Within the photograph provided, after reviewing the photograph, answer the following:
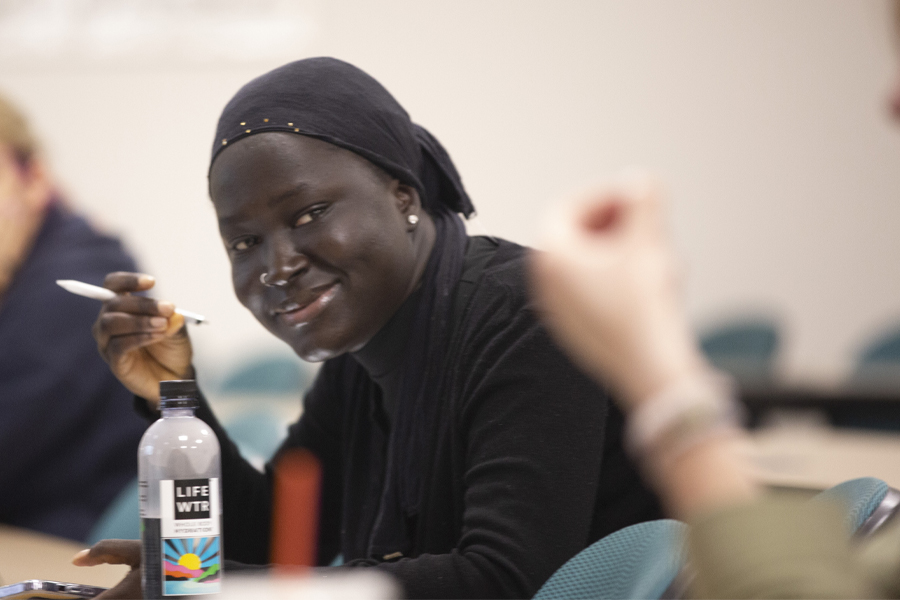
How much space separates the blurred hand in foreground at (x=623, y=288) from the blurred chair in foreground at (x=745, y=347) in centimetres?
361

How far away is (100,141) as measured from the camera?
534 cm

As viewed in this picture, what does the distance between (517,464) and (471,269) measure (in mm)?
355

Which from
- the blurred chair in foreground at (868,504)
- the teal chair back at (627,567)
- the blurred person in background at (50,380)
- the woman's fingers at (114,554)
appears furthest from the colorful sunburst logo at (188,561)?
the blurred person in background at (50,380)

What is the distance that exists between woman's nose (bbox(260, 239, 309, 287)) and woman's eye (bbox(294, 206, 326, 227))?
3 cm

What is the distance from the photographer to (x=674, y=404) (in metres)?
0.56

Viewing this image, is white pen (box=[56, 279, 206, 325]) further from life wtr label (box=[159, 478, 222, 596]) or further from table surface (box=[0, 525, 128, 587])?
life wtr label (box=[159, 478, 222, 596])

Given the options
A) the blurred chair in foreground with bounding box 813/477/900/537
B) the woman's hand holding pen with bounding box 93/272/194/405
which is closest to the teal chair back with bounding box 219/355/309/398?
the woman's hand holding pen with bounding box 93/272/194/405

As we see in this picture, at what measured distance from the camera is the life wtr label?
34.7 inches

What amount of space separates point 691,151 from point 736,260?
0.60 meters

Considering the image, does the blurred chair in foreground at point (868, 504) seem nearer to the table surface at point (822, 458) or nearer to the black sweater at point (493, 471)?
the black sweater at point (493, 471)

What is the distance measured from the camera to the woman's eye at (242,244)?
1.22 m

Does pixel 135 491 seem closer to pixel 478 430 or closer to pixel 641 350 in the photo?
pixel 478 430

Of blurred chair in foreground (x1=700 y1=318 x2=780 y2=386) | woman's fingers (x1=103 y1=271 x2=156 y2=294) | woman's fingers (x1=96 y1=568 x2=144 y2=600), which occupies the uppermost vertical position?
woman's fingers (x1=103 y1=271 x2=156 y2=294)

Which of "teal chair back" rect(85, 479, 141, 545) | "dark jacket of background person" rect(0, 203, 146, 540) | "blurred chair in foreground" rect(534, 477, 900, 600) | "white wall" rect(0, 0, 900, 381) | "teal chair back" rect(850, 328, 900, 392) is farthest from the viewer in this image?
"white wall" rect(0, 0, 900, 381)
